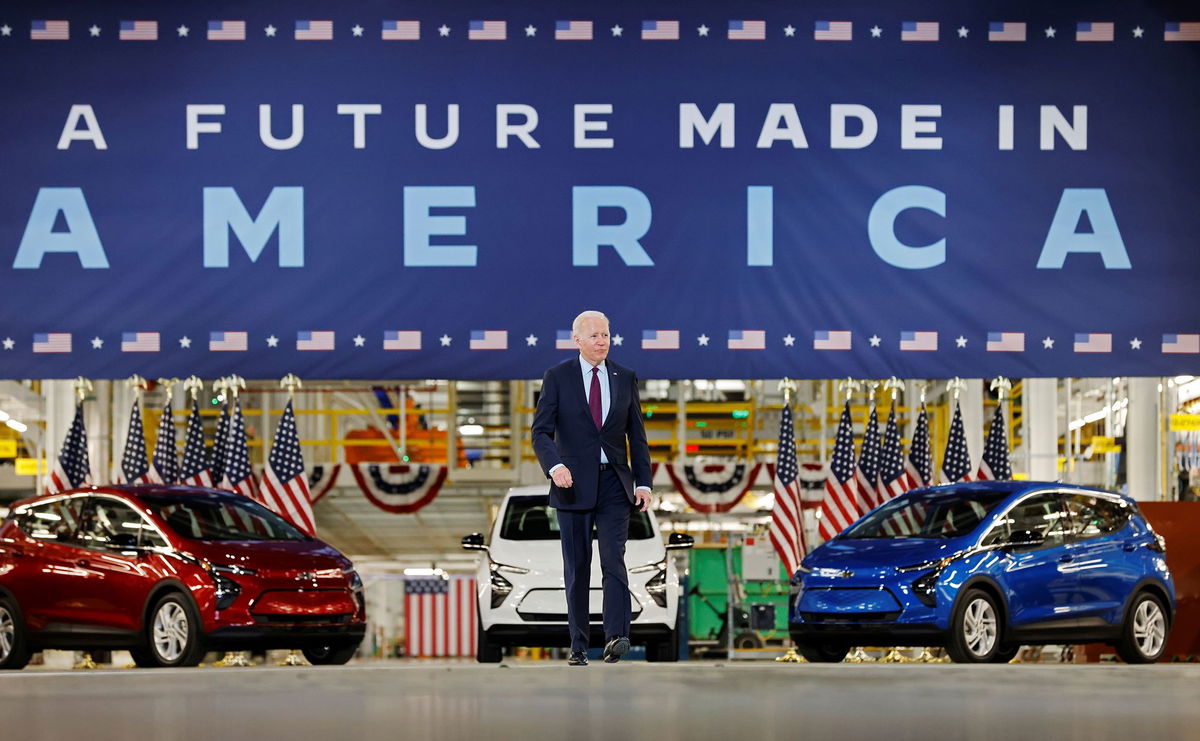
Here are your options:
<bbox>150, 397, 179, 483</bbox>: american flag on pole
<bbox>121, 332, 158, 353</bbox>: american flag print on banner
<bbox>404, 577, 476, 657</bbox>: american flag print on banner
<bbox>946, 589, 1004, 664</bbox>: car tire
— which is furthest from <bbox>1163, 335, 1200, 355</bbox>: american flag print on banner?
<bbox>404, 577, 476, 657</bbox>: american flag print on banner

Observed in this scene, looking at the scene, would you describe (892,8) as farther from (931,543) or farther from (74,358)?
(74,358)

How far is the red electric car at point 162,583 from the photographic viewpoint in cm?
1381

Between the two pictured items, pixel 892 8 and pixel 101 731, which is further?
pixel 892 8

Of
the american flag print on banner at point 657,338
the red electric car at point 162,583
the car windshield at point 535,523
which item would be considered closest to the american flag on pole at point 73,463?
the red electric car at point 162,583

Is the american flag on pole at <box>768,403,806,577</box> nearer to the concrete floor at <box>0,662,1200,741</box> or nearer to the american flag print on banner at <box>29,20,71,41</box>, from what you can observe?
the american flag print on banner at <box>29,20,71,41</box>

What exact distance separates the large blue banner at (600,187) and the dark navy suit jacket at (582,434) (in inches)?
249

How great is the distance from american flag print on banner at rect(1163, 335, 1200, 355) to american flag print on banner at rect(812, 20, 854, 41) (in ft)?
13.2

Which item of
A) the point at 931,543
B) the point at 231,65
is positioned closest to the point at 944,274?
the point at 931,543

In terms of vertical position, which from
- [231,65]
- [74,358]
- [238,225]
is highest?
[231,65]

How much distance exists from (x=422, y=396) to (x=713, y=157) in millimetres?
23517

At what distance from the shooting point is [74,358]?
54.6ft

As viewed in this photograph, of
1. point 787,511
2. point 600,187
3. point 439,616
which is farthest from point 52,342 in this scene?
point 439,616

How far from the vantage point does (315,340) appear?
16.6 meters

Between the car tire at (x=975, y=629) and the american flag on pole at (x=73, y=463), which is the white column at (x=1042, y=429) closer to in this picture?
the car tire at (x=975, y=629)
